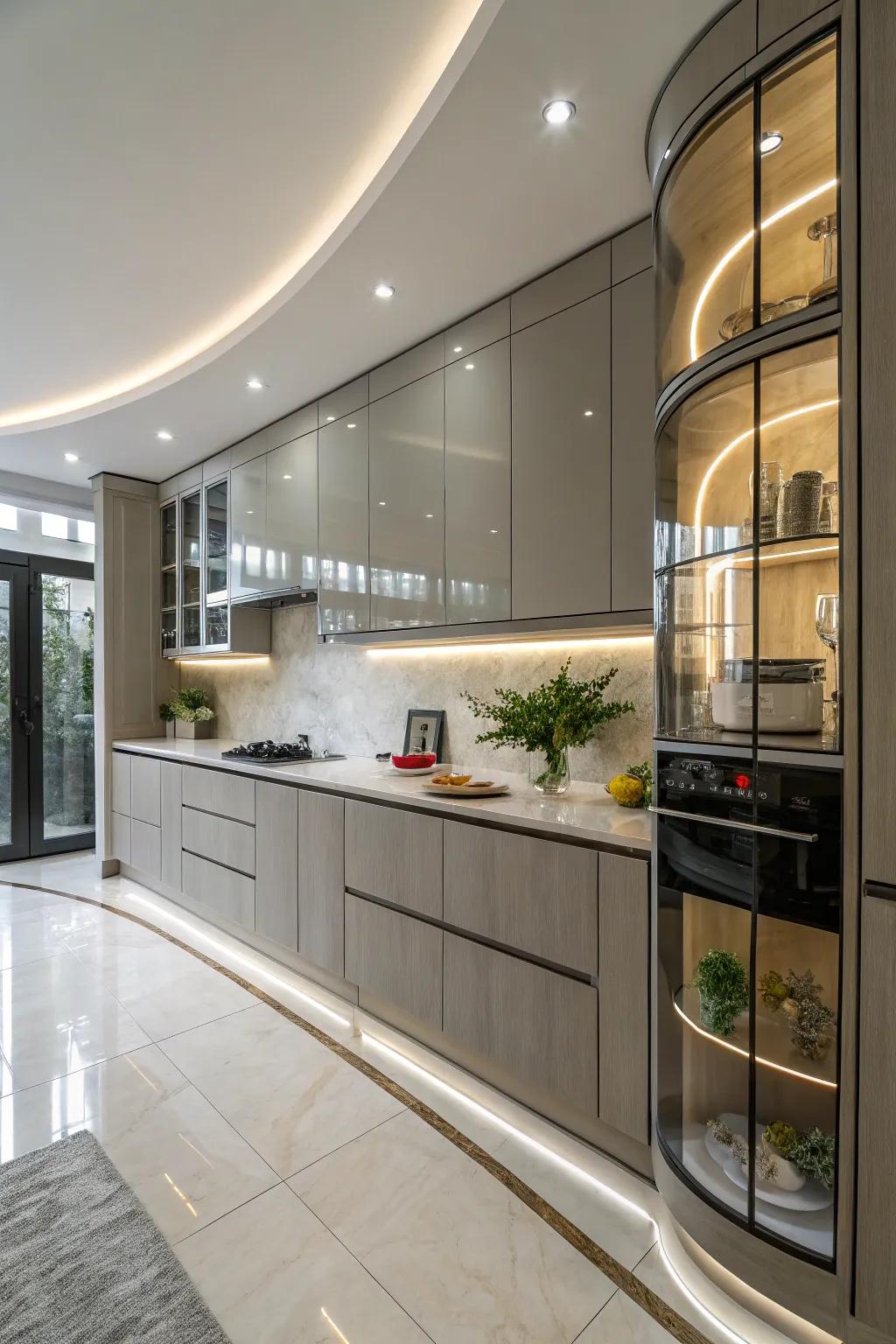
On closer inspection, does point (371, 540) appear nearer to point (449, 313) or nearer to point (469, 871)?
point (449, 313)

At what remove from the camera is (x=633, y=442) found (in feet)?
6.66

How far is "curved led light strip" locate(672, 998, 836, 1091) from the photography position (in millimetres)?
1279

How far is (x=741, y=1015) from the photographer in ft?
4.71

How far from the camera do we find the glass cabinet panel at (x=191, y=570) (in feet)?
14.3

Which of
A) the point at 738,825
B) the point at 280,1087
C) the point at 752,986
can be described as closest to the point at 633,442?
the point at 738,825

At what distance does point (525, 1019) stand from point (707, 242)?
201 cm

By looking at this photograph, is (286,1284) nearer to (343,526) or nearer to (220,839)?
(220,839)

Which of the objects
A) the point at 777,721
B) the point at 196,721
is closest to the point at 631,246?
the point at 777,721

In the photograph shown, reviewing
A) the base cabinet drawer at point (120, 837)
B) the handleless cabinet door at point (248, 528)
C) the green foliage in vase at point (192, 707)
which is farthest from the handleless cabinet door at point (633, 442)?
the base cabinet drawer at point (120, 837)

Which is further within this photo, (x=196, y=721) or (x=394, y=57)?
(x=196, y=721)

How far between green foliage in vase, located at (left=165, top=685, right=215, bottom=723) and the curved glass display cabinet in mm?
3640

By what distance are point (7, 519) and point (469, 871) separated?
4.50m

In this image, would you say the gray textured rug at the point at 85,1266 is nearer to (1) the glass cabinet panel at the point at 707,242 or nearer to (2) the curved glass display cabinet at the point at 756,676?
(2) the curved glass display cabinet at the point at 756,676

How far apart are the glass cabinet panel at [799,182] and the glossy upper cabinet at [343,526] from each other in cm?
192
